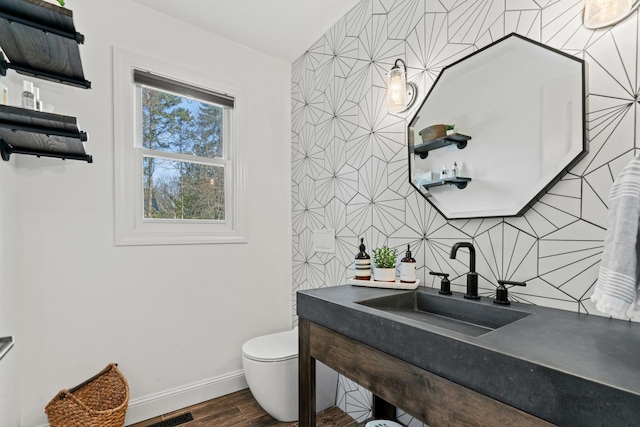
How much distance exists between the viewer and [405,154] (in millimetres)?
1610

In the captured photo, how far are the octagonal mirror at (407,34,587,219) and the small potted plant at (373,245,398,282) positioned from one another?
0.33m

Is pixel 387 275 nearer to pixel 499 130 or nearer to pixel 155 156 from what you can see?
pixel 499 130

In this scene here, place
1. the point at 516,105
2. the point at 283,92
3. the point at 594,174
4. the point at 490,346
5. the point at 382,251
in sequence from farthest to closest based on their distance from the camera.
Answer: the point at 283,92 → the point at 382,251 → the point at 516,105 → the point at 594,174 → the point at 490,346

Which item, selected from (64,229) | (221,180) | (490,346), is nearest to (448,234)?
(490,346)

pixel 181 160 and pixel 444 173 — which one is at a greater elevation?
pixel 181 160

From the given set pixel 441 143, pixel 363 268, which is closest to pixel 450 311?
pixel 363 268

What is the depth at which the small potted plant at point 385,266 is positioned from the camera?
4.88 feet

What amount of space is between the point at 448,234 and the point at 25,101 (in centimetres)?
197

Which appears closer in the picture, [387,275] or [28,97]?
[28,97]

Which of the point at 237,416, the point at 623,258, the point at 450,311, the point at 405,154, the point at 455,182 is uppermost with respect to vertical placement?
the point at 405,154

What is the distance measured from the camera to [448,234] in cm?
141

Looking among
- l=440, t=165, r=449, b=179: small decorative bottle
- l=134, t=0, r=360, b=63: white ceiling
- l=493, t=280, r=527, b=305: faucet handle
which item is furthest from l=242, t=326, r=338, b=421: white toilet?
l=134, t=0, r=360, b=63: white ceiling

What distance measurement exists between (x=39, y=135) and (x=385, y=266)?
1.66 meters

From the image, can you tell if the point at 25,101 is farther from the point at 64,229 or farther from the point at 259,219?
the point at 259,219
